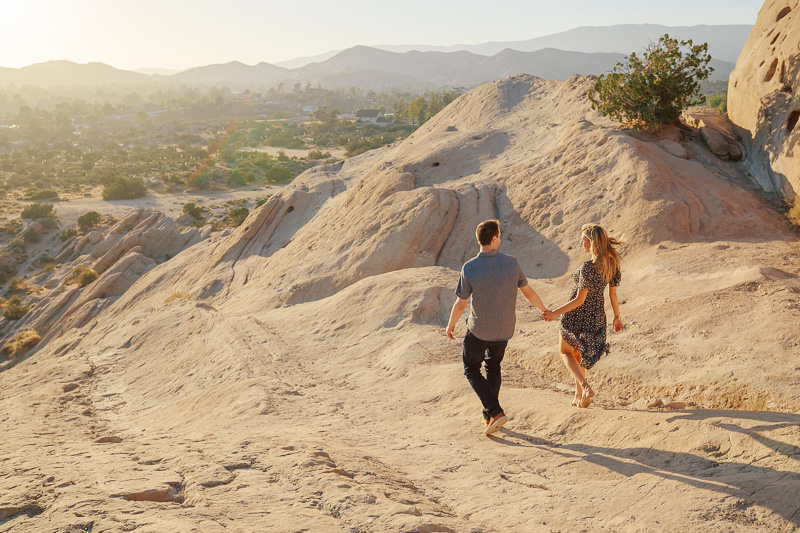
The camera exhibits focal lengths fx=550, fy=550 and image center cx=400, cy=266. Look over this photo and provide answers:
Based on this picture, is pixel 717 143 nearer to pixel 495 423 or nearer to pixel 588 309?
pixel 588 309

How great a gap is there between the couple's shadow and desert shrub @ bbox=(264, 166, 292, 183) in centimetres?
4979

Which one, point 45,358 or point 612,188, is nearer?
point 612,188

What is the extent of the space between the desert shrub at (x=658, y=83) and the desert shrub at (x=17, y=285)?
91.4ft

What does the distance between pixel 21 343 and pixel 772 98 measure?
80.3 feet

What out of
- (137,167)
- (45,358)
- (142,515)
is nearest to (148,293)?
(45,358)

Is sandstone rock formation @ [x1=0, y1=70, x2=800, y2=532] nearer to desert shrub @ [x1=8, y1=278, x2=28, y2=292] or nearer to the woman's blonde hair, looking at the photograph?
the woman's blonde hair

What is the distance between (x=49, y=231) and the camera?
117ft

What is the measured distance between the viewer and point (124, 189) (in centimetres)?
4553

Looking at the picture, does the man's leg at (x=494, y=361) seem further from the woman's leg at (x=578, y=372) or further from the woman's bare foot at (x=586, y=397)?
the woman's bare foot at (x=586, y=397)

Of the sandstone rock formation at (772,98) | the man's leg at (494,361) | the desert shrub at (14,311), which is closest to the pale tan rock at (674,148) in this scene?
the sandstone rock formation at (772,98)

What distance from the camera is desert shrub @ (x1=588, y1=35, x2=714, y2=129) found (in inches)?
566

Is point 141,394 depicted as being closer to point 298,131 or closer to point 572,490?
point 572,490

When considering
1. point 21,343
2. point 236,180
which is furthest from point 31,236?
point 236,180

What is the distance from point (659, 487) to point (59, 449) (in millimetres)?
5580
